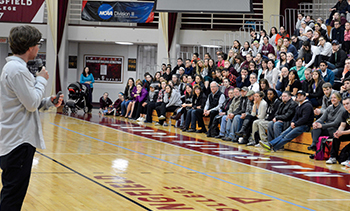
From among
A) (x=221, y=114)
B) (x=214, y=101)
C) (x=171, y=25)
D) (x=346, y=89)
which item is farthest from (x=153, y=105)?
(x=346, y=89)

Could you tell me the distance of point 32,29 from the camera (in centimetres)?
248

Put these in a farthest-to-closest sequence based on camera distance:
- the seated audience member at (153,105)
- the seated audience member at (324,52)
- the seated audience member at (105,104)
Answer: the seated audience member at (105,104) < the seated audience member at (153,105) < the seated audience member at (324,52)

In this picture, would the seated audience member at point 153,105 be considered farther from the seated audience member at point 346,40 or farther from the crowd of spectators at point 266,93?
the seated audience member at point 346,40

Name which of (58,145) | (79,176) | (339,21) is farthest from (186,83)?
(79,176)

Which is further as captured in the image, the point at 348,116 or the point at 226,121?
the point at 226,121

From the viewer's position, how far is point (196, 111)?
11.1 metres

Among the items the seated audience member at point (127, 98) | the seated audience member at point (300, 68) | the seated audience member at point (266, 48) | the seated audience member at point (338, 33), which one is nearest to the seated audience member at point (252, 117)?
the seated audience member at point (300, 68)

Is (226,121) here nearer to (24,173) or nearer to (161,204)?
(161,204)

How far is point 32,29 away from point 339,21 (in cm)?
1038

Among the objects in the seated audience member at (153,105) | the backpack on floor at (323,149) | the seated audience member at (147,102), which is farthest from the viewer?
the seated audience member at (147,102)

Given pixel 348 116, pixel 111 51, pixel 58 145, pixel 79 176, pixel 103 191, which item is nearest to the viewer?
pixel 103 191

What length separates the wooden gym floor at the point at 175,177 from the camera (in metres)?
4.20

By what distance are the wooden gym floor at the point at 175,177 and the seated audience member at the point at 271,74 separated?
92.9 inches

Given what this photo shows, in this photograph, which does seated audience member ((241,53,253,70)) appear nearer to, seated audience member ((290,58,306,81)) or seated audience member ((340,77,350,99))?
seated audience member ((290,58,306,81))
